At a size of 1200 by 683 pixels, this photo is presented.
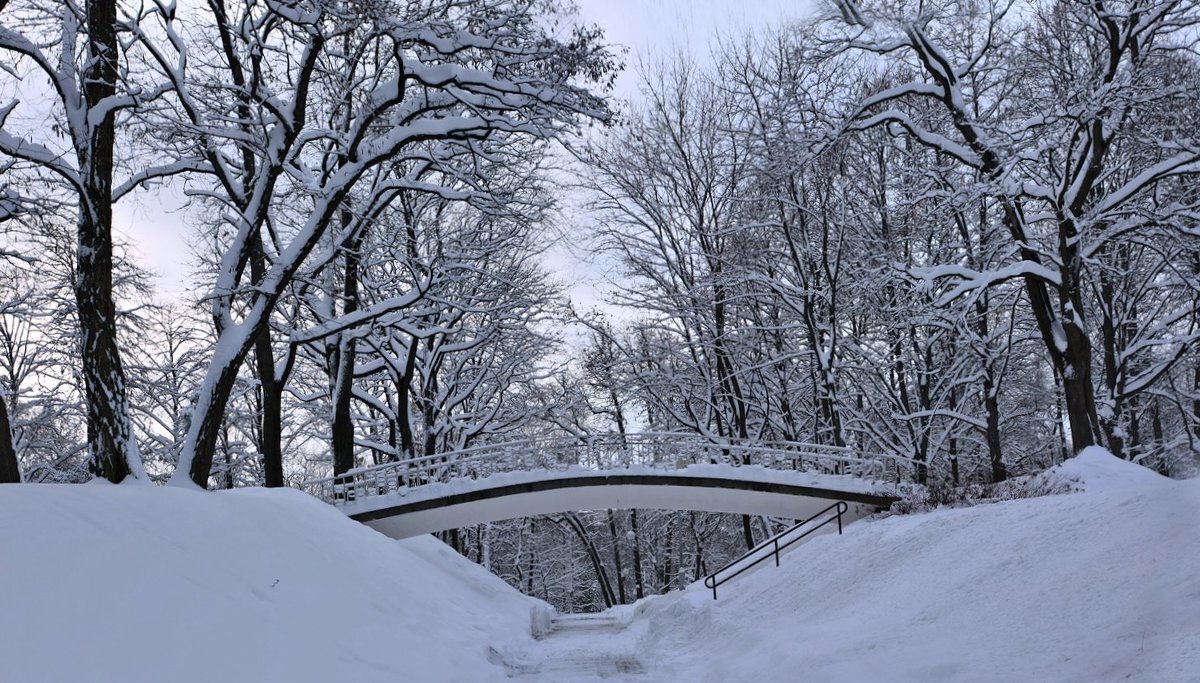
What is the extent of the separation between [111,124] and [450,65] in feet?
15.9

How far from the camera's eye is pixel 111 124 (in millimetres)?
11914

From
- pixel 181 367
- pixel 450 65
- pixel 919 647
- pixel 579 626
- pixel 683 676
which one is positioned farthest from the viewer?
pixel 181 367

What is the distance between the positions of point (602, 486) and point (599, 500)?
2.03 ft

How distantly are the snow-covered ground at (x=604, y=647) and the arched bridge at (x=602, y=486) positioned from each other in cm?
629

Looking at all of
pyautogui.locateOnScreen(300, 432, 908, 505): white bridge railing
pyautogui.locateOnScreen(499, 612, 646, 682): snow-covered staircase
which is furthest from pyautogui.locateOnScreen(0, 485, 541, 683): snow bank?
pyautogui.locateOnScreen(300, 432, 908, 505): white bridge railing

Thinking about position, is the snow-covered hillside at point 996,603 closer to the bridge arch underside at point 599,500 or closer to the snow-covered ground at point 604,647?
the snow-covered ground at point 604,647

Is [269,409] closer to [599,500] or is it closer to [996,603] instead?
[599,500]

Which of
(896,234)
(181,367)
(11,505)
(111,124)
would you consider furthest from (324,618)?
(181,367)

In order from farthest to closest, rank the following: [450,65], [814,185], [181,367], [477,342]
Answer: [181,367] → [477,342] → [814,185] → [450,65]

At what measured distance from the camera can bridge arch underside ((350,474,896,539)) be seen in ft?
70.3

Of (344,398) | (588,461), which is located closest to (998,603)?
(588,461)

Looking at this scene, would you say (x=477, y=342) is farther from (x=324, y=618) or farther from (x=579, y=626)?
(x=324, y=618)

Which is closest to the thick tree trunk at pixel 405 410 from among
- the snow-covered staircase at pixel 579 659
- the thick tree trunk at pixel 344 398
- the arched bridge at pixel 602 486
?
the arched bridge at pixel 602 486

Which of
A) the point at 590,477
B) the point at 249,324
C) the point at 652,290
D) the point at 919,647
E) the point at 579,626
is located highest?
the point at 652,290
